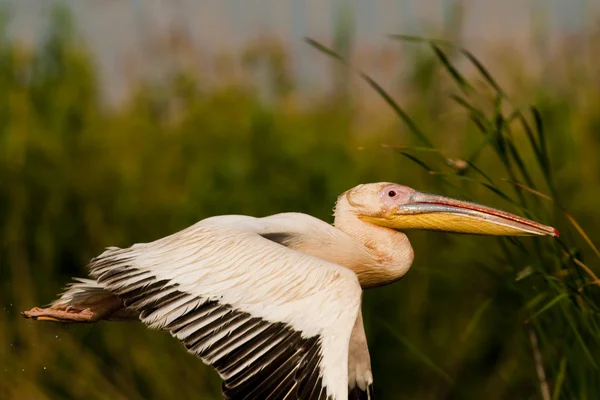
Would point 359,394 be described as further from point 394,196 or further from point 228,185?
point 228,185

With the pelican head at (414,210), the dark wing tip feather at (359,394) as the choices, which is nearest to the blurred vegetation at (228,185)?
the pelican head at (414,210)

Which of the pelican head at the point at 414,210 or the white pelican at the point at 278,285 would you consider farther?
the pelican head at the point at 414,210

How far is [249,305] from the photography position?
11.8ft

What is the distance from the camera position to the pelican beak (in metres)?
4.04

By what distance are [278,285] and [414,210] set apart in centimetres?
92

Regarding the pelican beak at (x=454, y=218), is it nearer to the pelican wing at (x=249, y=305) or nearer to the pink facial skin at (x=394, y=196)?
the pink facial skin at (x=394, y=196)

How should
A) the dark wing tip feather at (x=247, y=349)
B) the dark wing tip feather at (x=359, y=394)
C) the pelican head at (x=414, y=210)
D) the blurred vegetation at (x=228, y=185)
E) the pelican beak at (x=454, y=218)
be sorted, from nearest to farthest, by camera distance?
the dark wing tip feather at (x=247, y=349) → the dark wing tip feather at (x=359, y=394) → the pelican beak at (x=454, y=218) → the pelican head at (x=414, y=210) → the blurred vegetation at (x=228, y=185)

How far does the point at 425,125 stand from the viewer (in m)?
6.96

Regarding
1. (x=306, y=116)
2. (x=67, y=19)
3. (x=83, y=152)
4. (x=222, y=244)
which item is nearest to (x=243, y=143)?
(x=306, y=116)

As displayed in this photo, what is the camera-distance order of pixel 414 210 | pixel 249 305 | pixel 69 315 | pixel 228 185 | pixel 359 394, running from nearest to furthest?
pixel 249 305 → pixel 359 394 → pixel 69 315 → pixel 414 210 → pixel 228 185

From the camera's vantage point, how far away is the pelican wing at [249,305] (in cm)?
341

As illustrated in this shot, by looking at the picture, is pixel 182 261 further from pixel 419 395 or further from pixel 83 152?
pixel 83 152

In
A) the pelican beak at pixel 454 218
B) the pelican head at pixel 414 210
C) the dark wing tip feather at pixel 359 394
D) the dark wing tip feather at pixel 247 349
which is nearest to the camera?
the dark wing tip feather at pixel 247 349

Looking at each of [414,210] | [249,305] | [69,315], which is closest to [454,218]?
[414,210]
